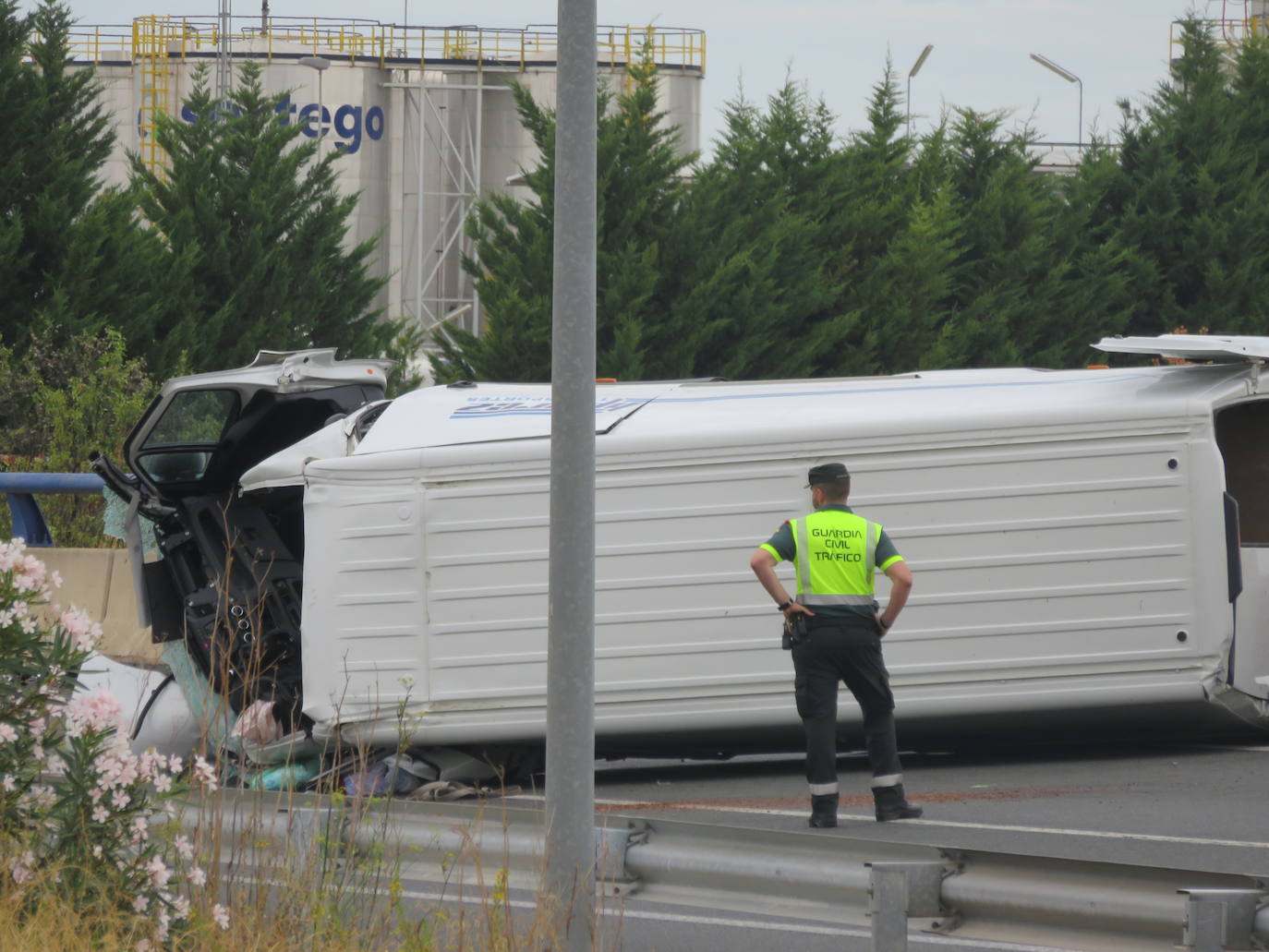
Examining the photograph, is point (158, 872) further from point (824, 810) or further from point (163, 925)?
point (824, 810)

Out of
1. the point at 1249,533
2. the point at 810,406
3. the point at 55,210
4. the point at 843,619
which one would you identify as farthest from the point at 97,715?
the point at 55,210

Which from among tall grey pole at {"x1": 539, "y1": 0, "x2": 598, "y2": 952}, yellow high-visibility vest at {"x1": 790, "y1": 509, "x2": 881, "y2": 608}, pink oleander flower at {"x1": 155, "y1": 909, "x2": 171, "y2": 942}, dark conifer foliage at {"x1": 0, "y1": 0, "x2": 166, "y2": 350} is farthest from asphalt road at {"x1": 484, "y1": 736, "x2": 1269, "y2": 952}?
dark conifer foliage at {"x1": 0, "y1": 0, "x2": 166, "y2": 350}

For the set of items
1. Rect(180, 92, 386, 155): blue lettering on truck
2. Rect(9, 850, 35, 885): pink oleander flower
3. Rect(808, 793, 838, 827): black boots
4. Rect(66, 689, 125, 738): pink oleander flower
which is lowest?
Rect(808, 793, 838, 827): black boots

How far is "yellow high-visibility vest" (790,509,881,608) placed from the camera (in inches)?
320

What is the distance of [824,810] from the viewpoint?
7.82 meters

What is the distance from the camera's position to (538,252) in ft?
86.6

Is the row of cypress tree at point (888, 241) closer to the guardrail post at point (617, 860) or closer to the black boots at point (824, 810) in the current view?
the black boots at point (824, 810)

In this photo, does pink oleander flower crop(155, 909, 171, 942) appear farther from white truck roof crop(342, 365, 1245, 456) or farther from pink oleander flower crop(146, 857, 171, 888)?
white truck roof crop(342, 365, 1245, 456)

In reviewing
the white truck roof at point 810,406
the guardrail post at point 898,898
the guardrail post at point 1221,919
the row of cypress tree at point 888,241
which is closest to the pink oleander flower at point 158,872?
the guardrail post at point 898,898

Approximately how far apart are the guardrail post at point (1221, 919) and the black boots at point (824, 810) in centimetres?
419

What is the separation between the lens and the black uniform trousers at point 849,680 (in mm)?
8055

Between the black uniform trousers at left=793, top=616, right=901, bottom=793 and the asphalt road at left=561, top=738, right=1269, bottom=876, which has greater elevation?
the black uniform trousers at left=793, top=616, right=901, bottom=793

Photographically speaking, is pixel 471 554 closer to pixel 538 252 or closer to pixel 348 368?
pixel 348 368

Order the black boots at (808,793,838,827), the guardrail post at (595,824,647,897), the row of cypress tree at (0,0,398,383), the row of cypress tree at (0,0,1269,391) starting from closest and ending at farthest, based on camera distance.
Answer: the guardrail post at (595,824,647,897) < the black boots at (808,793,838,827) < the row of cypress tree at (0,0,398,383) < the row of cypress tree at (0,0,1269,391)
